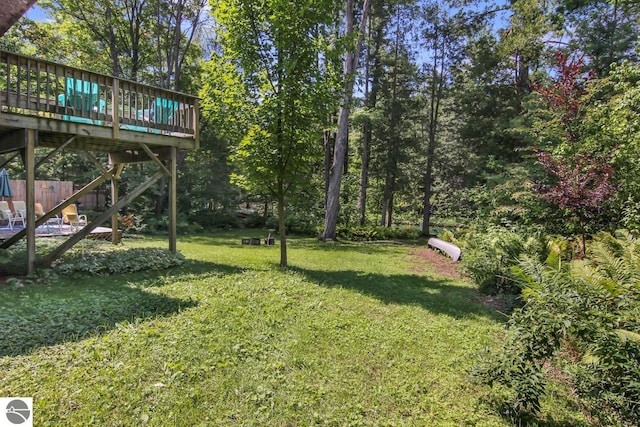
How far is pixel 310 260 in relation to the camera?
8586 mm

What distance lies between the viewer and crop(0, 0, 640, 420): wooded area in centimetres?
611

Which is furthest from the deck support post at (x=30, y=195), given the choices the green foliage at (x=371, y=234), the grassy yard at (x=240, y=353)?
the green foliage at (x=371, y=234)

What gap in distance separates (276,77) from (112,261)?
15.2ft

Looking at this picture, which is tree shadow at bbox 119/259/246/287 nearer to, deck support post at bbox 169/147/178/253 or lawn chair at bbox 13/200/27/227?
deck support post at bbox 169/147/178/253

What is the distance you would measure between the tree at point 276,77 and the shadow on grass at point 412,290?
2343mm

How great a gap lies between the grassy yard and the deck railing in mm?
2877

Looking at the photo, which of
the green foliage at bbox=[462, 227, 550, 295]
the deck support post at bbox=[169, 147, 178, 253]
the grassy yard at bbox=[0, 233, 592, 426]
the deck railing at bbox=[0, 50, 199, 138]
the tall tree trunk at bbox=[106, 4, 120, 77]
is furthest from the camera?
the tall tree trunk at bbox=[106, 4, 120, 77]

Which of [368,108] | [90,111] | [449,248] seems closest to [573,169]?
[449,248]

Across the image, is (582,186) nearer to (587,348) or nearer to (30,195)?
(587,348)

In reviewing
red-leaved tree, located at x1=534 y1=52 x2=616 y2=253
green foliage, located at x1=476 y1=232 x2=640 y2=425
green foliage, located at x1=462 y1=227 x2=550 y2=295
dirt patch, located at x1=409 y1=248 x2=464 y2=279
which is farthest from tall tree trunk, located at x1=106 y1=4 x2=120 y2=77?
green foliage, located at x1=476 y1=232 x2=640 y2=425

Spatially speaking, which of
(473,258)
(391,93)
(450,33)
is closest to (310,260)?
(473,258)

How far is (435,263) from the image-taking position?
9.09 metres

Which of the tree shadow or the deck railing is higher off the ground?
the deck railing

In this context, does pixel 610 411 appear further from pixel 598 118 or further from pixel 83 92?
pixel 83 92
